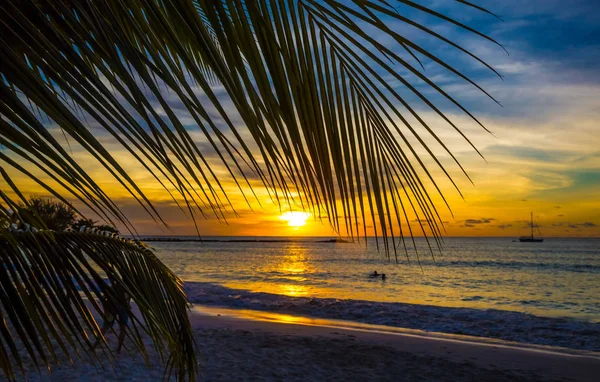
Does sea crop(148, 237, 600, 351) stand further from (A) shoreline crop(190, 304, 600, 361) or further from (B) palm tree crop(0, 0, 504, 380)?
(B) palm tree crop(0, 0, 504, 380)

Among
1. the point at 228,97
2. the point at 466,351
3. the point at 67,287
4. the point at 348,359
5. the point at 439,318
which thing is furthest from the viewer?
the point at 439,318

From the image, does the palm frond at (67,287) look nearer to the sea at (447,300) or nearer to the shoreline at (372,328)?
the sea at (447,300)

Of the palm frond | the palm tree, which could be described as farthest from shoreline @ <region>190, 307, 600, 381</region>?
the palm tree

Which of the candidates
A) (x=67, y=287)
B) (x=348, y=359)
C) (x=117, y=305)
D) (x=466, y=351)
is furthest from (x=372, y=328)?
(x=67, y=287)

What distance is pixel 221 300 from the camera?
75.3 ft

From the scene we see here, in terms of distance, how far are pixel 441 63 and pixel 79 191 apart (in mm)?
364

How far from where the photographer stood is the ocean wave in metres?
15.5

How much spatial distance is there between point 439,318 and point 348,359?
8.34 meters

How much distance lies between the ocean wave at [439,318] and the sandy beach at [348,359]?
177 cm

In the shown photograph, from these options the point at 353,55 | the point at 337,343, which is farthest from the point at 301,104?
the point at 337,343

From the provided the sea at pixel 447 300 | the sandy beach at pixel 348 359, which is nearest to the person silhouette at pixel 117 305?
the sea at pixel 447 300

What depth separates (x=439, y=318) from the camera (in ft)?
60.4

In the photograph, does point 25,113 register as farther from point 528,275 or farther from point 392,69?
point 528,275

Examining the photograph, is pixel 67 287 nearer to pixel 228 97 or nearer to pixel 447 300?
pixel 228 97
